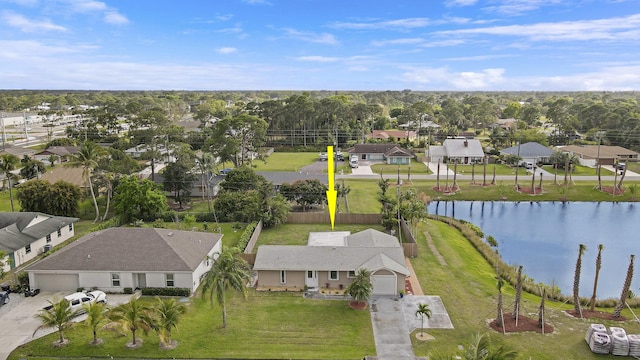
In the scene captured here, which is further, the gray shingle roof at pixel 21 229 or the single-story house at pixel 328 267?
the gray shingle roof at pixel 21 229

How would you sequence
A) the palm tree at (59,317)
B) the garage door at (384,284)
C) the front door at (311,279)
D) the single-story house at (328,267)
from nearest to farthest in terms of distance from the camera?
the palm tree at (59,317) < the garage door at (384,284) < the single-story house at (328,267) < the front door at (311,279)

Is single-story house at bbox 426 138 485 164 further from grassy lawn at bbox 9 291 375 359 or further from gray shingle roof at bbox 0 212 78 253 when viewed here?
gray shingle roof at bbox 0 212 78 253

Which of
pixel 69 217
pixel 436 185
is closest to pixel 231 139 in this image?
pixel 69 217

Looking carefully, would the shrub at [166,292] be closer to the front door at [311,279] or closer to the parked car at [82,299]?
the parked car at [82,299]

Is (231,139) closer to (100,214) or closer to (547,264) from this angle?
(100,214)

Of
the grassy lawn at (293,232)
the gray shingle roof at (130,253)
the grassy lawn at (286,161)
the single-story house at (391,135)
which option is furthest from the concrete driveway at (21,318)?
the single-story house at (391,135)

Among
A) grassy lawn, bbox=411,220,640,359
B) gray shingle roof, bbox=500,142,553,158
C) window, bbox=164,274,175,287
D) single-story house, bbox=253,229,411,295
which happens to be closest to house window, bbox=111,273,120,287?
window, bbox=164,274,175,287

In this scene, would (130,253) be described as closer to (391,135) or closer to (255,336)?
(255,336)
